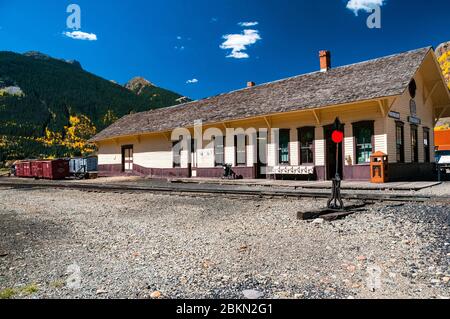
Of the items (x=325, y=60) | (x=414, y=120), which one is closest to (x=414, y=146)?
(x=414, y=120)

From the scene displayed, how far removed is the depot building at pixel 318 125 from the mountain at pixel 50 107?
72.5 meters

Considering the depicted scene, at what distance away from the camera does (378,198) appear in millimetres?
8719

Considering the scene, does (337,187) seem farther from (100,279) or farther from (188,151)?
(188,151)

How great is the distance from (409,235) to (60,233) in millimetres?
6239

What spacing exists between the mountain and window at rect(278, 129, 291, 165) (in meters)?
79.5

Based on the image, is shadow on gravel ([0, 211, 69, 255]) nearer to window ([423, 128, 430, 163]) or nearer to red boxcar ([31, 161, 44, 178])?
window ([423, 128, 430, 163])

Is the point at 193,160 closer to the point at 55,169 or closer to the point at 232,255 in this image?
the point at 55,169

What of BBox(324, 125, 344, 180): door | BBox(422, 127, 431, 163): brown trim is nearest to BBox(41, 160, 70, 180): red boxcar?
BBox(324, 125, 344, 180): door

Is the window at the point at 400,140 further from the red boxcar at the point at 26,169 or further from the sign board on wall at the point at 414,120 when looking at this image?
the red boxcar at the point at 26,169

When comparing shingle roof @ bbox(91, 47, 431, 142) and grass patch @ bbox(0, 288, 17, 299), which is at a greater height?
shingle roof @ bbox(91, 47, 431, 142)

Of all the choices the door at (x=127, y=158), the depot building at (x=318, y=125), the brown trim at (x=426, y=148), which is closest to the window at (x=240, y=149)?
the depot building at (x=318, y=125)

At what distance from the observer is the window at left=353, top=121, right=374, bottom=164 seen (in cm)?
1529

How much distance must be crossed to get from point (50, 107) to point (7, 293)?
474ft
